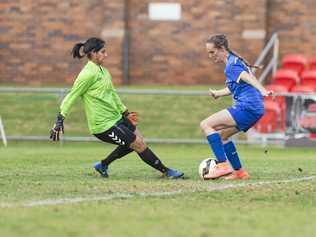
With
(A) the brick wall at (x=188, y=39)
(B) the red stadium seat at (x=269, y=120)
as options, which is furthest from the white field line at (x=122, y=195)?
(A) the brick wall at (x=188, y=39)

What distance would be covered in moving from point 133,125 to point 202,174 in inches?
40.1

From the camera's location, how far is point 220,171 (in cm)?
1196

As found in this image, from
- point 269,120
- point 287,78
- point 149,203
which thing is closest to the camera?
point 149,203

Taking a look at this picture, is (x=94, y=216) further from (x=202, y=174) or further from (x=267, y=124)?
(x=267, y=124)

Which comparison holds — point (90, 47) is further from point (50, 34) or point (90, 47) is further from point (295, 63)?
point (50, 34)

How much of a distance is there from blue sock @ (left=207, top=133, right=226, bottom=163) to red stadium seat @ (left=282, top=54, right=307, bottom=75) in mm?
11464

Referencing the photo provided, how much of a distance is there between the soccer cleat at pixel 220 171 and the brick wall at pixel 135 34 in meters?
12.2

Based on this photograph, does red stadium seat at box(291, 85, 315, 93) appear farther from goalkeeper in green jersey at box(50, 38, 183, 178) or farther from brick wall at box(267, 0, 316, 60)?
goalkeeper in green jersey at box(50, 38, 183, 178)

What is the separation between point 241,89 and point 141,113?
9142 millimetres

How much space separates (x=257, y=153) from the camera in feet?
60.0

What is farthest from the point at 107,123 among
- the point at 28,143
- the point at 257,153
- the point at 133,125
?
the point at 28,143

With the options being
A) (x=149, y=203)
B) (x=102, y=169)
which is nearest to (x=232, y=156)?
(x=102, y=169)

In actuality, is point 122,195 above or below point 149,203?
below

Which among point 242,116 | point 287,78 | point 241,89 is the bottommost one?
point 287,78
